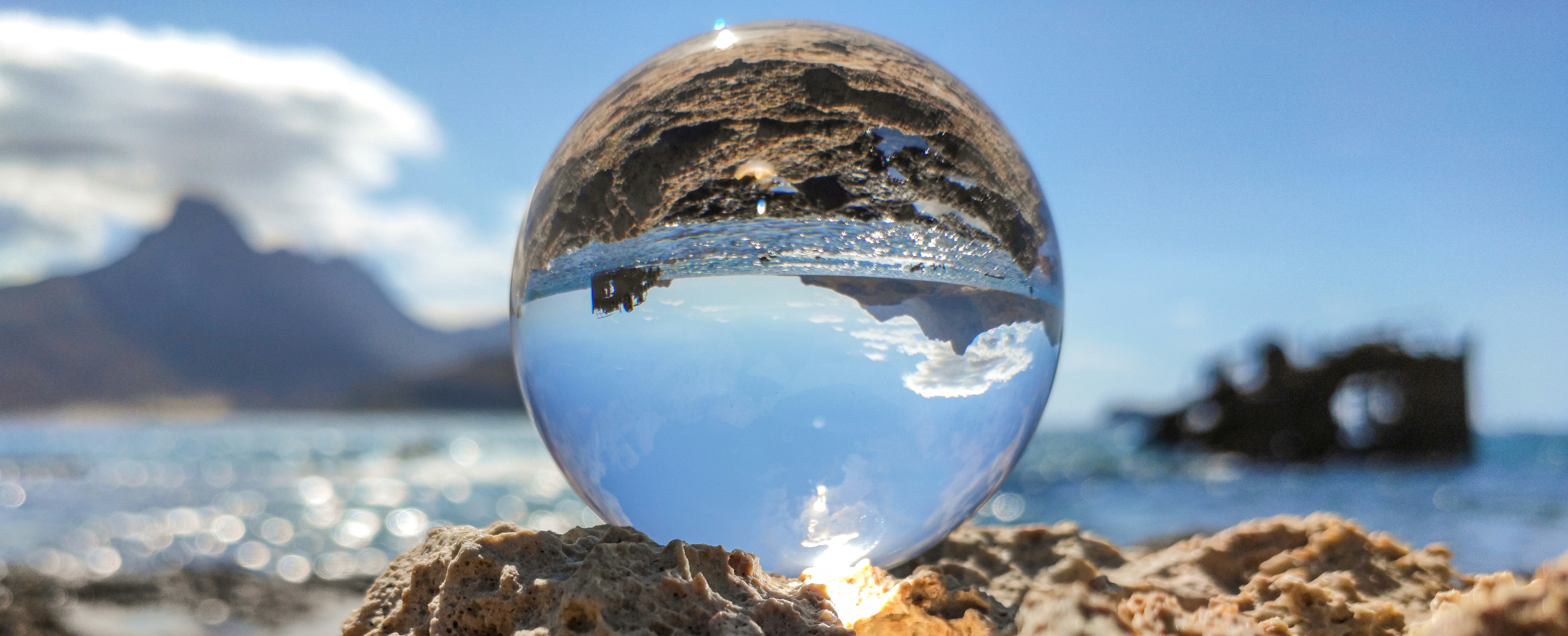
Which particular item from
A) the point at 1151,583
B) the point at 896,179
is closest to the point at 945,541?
the point at 1151,583

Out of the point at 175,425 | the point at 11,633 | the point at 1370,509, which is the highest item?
the point at 11,633

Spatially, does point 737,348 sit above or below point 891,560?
above

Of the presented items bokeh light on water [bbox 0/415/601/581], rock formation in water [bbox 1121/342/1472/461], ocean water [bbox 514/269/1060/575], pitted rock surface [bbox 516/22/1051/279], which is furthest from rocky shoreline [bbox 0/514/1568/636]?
rock formation in water [bbox 1121/342/1472/461]

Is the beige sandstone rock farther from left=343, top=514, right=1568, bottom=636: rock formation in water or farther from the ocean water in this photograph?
the ocean water

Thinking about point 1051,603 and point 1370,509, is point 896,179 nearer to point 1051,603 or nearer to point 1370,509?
point 1051,603

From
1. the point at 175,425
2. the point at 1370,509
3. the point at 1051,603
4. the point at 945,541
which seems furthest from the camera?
the point at 175,425

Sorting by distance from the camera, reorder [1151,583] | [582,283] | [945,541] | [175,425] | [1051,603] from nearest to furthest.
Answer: [1051,603], [582,283], [1151,583], [945,541], [175,425]

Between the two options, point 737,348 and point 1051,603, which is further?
point 737,348

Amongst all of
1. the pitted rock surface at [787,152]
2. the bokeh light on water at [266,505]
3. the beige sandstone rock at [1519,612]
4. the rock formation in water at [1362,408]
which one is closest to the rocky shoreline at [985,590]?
the beige sandstone rock at [1519,612]
